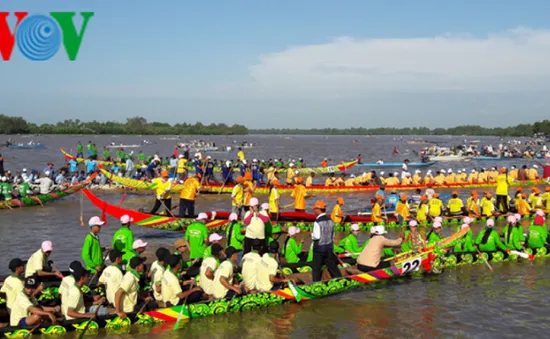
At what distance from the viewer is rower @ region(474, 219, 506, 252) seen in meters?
14.2

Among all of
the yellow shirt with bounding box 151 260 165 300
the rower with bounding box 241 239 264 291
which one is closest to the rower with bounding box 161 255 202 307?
the yellow shirt with bounding box 151 260 165 300

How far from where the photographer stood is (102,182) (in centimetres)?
2930

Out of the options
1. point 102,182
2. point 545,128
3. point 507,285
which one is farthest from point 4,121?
point 507,285

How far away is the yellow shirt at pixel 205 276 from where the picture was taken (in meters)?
9.95

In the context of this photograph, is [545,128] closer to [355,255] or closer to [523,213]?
[523,213]

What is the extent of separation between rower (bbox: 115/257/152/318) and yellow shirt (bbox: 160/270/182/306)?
51cm

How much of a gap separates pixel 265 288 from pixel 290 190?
18.8m

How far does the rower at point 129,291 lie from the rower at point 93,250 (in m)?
1.64

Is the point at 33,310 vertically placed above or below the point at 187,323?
above

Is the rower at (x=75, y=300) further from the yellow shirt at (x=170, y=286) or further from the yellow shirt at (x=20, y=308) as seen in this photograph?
the yellow shirt at (x=170, y=286)

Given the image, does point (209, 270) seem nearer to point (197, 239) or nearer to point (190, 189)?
point (197, 239)

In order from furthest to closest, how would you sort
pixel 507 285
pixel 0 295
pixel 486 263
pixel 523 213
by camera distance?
pixel 523 213 < pixel 486 263 < pixel 507 285 < pixel 0 295

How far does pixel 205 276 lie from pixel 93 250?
2.33m

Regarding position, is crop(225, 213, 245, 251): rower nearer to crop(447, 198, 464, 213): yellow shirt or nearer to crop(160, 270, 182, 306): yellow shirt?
crop(160, 270, 182, 306): yellow shirt
